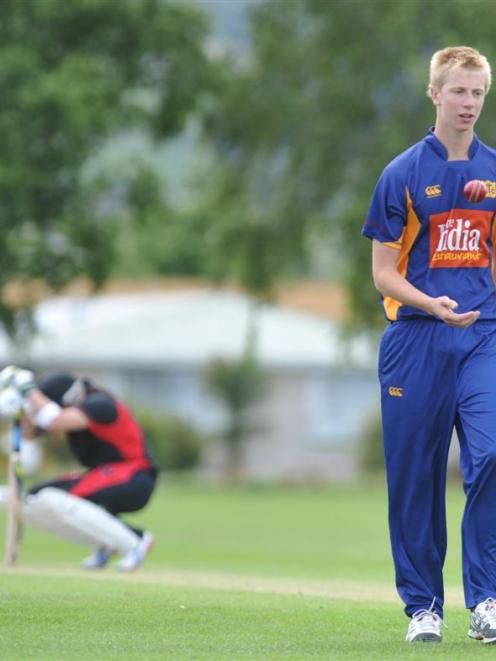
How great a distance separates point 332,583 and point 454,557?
25.1 ft

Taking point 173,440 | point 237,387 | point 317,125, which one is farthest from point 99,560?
point 237,387

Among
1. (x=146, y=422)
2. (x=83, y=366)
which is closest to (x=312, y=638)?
(x=146, y=422)

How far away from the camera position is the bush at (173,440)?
49.2 m

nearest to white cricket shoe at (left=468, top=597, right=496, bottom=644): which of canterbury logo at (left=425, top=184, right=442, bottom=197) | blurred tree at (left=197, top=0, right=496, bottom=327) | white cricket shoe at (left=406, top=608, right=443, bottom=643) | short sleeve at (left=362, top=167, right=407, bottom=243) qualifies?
white cricket shoe at (left=406, top=608, right=443, bottom=643)

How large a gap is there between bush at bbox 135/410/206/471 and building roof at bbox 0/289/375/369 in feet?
9.64

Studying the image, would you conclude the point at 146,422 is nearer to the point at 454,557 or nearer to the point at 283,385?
the point at 283,385

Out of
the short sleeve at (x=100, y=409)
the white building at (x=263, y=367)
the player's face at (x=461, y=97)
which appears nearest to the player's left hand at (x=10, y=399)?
the short sleeve at (x=100, y=409)

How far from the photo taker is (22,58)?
33.3m

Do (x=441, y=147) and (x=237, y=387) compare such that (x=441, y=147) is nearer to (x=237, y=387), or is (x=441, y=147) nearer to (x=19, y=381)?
(x=19, y=381)

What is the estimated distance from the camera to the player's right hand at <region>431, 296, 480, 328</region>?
8.18 m

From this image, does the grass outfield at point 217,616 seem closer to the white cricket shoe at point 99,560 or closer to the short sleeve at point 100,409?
the white cricket shoe at point 99,560

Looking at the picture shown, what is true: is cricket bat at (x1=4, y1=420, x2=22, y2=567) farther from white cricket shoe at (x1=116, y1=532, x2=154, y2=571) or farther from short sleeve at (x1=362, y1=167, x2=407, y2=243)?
short sleeve at (x1=362, y1=167, x2=407, y2=243)

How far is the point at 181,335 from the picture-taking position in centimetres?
5688

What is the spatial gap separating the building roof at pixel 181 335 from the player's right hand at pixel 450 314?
44069mm
